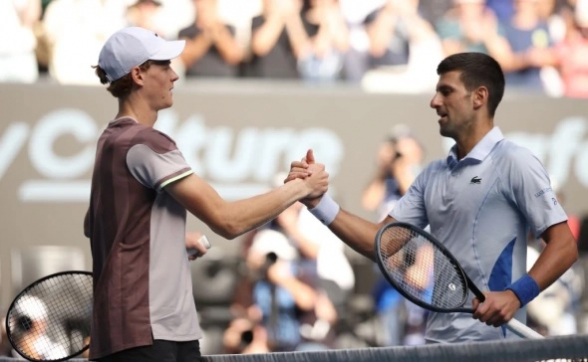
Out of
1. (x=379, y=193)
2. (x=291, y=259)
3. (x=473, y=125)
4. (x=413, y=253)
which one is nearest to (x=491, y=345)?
(x=413, y=253)

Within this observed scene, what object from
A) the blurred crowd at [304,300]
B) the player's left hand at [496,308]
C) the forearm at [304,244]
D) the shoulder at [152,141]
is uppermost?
the shoulder at [152,141]

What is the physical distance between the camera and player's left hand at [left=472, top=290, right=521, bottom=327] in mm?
4012

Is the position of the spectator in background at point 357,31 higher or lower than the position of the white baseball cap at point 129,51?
higher

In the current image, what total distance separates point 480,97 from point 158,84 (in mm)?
1260

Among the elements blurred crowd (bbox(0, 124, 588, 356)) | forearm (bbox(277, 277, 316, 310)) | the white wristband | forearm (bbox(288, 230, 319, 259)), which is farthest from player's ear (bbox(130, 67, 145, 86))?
forearm (bbox(288, 230, 319, 259))

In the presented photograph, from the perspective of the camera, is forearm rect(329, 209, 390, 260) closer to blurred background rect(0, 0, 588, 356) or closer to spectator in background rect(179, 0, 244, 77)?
blurred background rect(0, 0, 588, 356)

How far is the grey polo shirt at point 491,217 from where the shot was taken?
4.27 m

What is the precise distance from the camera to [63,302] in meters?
4.25

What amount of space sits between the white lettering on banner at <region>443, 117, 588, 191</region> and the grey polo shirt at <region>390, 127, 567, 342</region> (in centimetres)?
731

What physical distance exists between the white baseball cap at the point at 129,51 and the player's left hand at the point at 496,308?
46.4 inches

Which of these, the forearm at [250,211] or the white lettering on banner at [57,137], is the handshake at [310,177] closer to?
the forearm at [250,211]

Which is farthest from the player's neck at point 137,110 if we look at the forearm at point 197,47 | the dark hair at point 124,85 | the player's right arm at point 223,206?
the forearm at point 197,47

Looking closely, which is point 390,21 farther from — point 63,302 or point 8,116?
point 63,302

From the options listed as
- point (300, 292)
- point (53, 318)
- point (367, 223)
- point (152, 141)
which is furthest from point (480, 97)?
point (300, 292)
